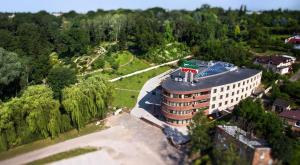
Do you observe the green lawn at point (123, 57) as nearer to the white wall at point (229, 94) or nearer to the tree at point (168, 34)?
the tree at point (168, 34)

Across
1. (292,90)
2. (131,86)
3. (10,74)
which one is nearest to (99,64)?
(131,86)

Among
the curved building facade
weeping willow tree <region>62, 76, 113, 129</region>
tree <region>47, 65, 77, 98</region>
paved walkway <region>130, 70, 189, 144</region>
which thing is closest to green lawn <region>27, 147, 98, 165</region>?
weeping willow tree <region>62, 76, 113, 129</region>

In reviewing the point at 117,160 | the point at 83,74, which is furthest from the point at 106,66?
the point at 117,160

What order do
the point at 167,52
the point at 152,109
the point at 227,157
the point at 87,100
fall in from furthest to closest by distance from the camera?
the point at 167,52 < the point at 152,109 < the point at 87,100 < the point at 227,157

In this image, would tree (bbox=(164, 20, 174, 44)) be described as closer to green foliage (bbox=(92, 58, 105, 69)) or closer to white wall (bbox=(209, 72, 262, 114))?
green foliage (bbox=(92, 58, 105, 69))

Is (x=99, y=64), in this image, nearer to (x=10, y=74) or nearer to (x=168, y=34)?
(x=10, y=74)

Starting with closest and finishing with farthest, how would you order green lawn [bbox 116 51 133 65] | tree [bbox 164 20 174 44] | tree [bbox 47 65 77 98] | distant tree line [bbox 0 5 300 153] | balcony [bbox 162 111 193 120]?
1. distant tree line [bbox 0 5 300 153]
2. balcony [bbox 162 111 193 120]
3. tree [bbox 47 65 77 98]
4. green lawn [bbox 116 51 133 65]
5. tree [bbox 164 20 174 44]

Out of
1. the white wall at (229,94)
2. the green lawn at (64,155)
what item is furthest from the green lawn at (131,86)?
the green lawn at (64,155)

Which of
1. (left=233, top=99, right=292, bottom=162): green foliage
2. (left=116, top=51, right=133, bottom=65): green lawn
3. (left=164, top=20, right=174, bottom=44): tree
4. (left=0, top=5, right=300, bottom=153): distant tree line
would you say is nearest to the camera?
(left=233, top=99, right=292, bottom=162): green foliage
